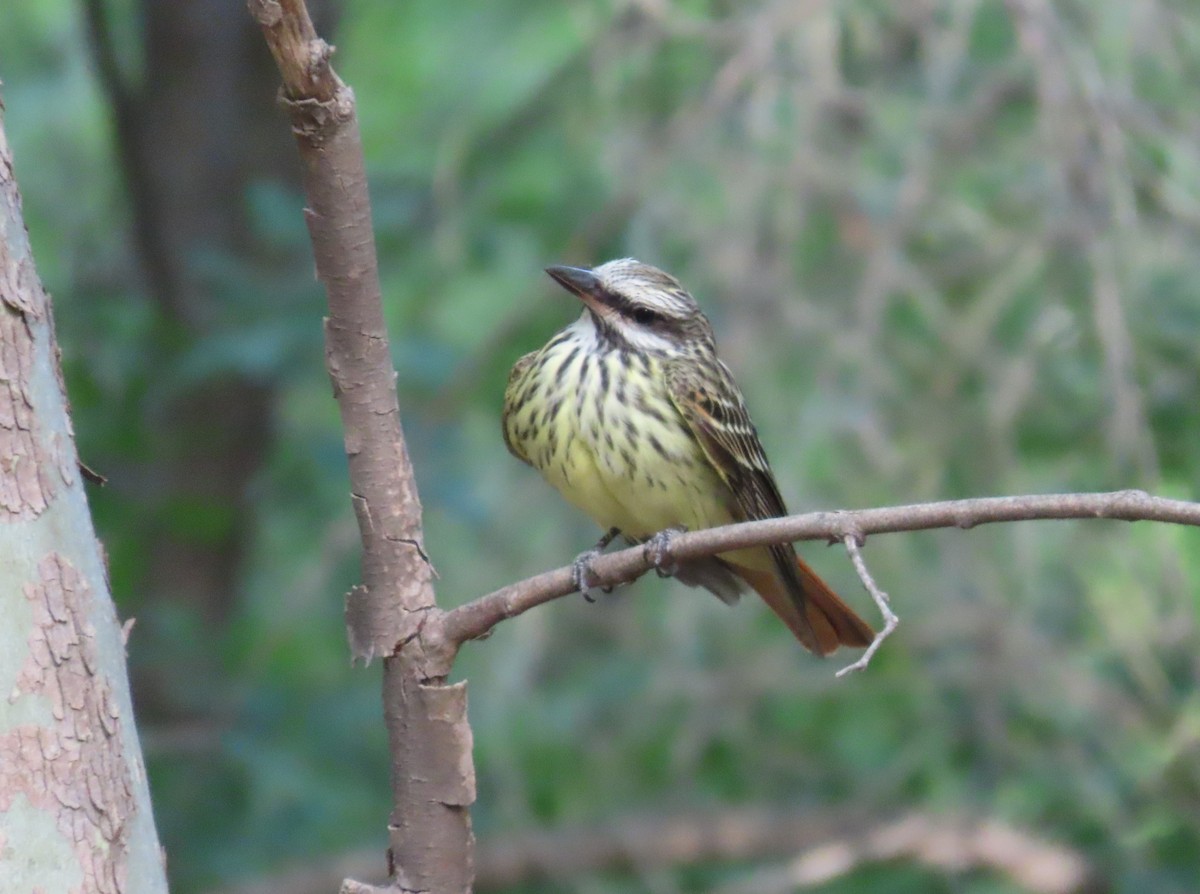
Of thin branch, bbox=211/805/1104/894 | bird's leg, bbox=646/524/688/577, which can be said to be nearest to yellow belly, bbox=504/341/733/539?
bird's leg, bbox=646/524/688/577

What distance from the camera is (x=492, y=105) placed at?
646 centimetres

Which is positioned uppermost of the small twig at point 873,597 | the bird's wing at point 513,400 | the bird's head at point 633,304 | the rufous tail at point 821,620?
the bird's head at point 633,304

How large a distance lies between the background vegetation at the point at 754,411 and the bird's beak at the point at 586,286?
0.58 metres

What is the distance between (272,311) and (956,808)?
100 inches

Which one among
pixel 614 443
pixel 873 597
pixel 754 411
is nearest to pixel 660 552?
pixel 873 597

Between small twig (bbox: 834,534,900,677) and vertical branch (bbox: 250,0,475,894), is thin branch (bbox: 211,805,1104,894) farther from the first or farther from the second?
small twig (bbox: 834,534,900,677)

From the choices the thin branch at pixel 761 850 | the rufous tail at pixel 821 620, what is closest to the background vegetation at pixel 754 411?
the thin branch at pixel 761 850

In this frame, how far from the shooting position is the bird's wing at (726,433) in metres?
3.76

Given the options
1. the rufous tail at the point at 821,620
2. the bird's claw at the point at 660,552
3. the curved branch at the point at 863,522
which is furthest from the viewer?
the rufous tail at the point at 821,620

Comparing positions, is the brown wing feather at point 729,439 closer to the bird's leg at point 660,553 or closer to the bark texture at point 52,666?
the bird's leg at point 660,553

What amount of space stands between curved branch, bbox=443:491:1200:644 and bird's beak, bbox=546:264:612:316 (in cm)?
141

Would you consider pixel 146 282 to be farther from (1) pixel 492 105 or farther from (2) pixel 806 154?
(2) pixel 806 154

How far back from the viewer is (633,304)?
3873 mm

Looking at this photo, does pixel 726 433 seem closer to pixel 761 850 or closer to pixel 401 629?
pixel 401 629
